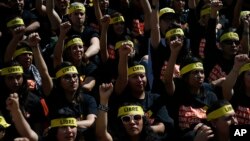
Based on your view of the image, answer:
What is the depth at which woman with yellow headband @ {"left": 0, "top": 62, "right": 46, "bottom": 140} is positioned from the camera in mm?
6930

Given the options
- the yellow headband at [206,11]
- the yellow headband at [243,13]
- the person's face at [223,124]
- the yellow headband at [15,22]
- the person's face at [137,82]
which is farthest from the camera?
the yellow headband at [243,13]

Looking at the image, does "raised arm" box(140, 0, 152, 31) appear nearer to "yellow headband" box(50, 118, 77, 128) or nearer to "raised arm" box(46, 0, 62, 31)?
"raised arm" box(46, 0, 62, 31)

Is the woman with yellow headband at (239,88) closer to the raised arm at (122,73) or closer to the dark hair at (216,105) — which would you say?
the dark hair at (216,105)

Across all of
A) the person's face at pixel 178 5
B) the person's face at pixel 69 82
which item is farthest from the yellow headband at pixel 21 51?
the person's face at pixel 178 5

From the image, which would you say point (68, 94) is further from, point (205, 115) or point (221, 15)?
point (221, 15)

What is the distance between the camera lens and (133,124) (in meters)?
6.58

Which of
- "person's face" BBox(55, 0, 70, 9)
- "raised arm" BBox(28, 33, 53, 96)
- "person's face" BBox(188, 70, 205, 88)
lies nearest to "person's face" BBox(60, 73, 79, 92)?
"raised arm" BBox(28, 33, 53, 96)

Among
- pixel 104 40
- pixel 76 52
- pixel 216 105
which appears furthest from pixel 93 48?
pixel 216 105

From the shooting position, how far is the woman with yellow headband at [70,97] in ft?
23.0

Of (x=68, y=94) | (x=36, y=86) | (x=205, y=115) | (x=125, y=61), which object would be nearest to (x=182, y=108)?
(x=205, y=115)

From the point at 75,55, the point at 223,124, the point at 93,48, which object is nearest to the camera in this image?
the point at 223,124

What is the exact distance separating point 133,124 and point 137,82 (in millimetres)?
839

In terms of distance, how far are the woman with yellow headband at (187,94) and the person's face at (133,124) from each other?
630mm

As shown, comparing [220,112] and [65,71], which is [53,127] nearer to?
[65,71]
